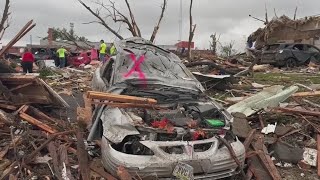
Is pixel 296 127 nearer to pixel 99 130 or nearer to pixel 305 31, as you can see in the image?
pixel 99 130

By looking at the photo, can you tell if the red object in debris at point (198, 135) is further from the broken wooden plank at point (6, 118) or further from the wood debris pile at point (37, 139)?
the broken wooden plank at point (6, 118)

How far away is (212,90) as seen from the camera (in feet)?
39.3

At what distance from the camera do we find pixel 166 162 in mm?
4605

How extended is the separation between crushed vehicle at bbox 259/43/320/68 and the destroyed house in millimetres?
6467

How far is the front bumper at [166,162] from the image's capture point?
4559mm

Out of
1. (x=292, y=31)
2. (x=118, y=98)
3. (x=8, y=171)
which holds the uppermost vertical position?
(x=292, y=31)

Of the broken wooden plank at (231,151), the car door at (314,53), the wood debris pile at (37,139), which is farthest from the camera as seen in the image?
the car door at (314,53)

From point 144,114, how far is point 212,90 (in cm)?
661

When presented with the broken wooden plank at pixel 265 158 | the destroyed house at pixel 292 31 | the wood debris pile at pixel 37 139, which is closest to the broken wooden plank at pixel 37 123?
the wood debris pile at pixel 37 139

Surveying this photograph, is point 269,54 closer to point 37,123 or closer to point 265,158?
point 265,158

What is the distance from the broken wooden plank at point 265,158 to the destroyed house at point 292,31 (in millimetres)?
23481

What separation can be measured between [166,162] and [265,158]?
6.59ft

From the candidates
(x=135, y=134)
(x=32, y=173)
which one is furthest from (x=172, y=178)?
(x=32, y=173)

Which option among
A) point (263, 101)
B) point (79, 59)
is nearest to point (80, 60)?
point (79, 59)
